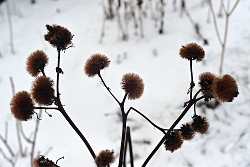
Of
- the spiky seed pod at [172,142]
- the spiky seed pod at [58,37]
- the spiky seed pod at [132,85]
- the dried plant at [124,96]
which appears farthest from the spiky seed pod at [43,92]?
the spiky seed pod at [172,142]

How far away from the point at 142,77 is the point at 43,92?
1498 millimetres

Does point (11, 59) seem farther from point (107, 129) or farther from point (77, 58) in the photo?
point (107, 129)

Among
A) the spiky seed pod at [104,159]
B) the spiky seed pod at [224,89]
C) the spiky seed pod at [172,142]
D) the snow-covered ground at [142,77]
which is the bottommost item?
the spiky seed pod at [104,159]

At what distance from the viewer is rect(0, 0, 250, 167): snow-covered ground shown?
1549 mm

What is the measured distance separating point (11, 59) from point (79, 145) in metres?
1.28

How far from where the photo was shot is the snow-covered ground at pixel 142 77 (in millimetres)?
1549

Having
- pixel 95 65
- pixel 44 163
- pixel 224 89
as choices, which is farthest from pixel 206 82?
pixel 44 163

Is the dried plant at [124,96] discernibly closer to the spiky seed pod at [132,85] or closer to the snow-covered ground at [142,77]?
the spiky seed pod at [132,85]

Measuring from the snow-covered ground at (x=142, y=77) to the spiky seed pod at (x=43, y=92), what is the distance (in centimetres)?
103

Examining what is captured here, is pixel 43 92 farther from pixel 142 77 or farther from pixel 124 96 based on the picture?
pixel 142 77

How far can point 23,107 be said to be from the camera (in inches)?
23.9

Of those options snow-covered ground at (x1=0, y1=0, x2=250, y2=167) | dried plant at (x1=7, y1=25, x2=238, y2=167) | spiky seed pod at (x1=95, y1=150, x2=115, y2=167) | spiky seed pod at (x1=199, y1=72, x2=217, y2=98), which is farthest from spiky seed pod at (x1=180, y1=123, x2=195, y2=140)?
snow-covered ground at (x1=0, y1=0, x2=250, y2=167)

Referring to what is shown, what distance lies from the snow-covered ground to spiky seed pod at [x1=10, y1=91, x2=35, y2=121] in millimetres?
1009

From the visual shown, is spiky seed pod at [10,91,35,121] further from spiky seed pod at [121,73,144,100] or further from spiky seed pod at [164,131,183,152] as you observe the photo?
spiky seed pod at [164,131,183,152]
